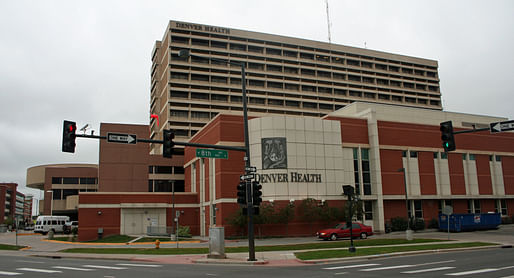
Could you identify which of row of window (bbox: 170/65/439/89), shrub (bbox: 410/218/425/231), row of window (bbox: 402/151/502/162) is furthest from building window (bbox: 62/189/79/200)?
shrub (bbox: 410/218/425/231)

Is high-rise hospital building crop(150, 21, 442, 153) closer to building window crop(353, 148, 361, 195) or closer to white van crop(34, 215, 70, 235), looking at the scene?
white van crop(34, 215, 70, 235)

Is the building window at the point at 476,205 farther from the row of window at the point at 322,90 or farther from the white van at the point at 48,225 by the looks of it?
the white van at the point at 48,225

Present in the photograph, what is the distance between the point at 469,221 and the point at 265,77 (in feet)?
198

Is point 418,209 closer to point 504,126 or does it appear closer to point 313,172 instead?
point 313,172

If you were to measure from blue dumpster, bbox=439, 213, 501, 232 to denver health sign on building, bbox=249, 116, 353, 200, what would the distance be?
37.6ft

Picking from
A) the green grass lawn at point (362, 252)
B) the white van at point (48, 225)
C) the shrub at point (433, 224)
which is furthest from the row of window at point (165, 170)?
the green grass lawn at point (362, 252)

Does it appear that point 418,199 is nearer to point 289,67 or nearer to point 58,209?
point 289,67

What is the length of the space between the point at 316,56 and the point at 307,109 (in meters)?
14.3

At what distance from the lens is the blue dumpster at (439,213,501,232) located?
43719 millimetres

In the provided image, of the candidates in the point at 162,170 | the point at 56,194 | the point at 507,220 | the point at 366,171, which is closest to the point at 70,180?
the point at 56,194

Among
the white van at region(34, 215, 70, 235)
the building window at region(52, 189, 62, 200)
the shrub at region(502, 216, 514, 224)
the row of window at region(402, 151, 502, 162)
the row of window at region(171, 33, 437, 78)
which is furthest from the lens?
the building window at region(52, 189, 62, 200)

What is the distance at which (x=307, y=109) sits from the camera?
9944cm

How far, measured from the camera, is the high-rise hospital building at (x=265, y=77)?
88625 mm

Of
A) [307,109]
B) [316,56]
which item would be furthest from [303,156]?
[316,56]
